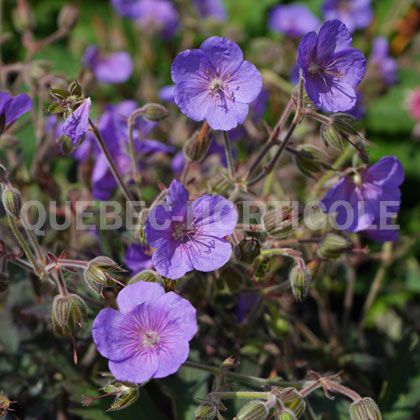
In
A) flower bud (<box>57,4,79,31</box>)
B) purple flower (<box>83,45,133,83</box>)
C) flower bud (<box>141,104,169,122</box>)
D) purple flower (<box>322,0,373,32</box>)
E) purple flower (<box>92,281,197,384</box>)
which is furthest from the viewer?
purple flower (<box>322,0,373,32</box>)

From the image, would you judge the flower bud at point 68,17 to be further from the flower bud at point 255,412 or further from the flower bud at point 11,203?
the flower bud at point 255,412

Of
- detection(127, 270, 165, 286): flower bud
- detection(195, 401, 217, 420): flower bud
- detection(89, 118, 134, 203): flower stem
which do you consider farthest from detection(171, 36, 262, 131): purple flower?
detection(195, 401, 217, 420): flower bud

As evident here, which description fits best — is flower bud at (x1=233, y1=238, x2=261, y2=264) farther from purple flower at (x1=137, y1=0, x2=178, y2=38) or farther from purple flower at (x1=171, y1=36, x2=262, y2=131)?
purple flower at (x1=137, y1=0, x2=178, y2=38)

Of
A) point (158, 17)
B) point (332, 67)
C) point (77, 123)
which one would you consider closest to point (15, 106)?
point (77, 123)

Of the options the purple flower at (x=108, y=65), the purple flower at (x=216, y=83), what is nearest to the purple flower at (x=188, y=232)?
the purple flower at (x=216, y=83)

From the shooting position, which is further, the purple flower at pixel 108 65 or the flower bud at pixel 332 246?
the purple flower at pixel 108 65

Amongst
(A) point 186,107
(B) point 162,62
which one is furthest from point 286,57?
(A) point 186,107
